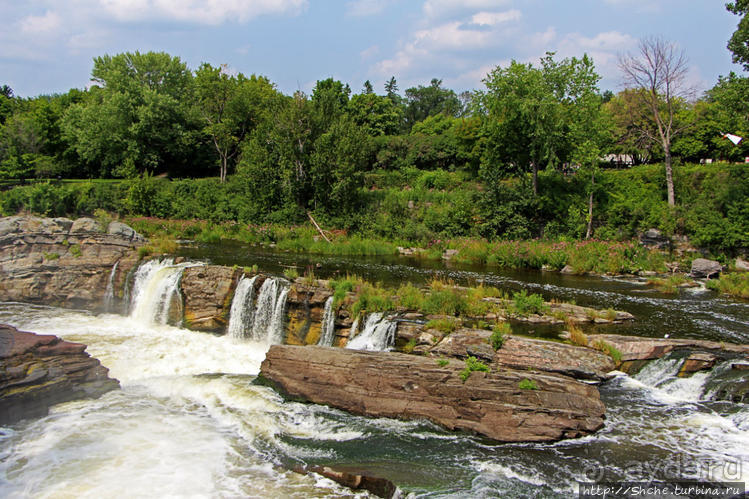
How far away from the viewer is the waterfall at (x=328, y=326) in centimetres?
1631

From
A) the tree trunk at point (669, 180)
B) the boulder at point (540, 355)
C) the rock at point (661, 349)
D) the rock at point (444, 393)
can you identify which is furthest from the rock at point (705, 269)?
the rock at point (444, 393)

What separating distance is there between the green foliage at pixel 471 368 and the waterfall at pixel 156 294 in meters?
12.2

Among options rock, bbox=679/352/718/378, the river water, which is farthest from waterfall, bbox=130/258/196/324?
rock, bbox=679/352/718/378

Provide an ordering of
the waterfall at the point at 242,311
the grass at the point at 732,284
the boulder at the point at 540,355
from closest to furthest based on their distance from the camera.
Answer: the boulder at the point at 540,355, the waterfall at the point at 242,311, the grass at the point at 732,284

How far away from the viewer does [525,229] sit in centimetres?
3009

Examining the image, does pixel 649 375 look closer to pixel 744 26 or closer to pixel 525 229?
pixel 525 229

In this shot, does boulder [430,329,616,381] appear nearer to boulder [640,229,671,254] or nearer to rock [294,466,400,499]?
rock [294,466,400,499]

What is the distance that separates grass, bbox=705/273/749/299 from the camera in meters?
19.9

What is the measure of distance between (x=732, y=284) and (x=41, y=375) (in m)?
24.8

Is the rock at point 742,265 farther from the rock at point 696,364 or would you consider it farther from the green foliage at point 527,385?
the green foliage at point 527,385

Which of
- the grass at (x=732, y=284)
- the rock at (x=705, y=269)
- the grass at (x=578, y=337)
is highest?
the rock at (x=705, y=269)

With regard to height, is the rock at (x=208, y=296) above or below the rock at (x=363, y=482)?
above

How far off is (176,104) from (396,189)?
2231 centimetres

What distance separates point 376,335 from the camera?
15070 mm
